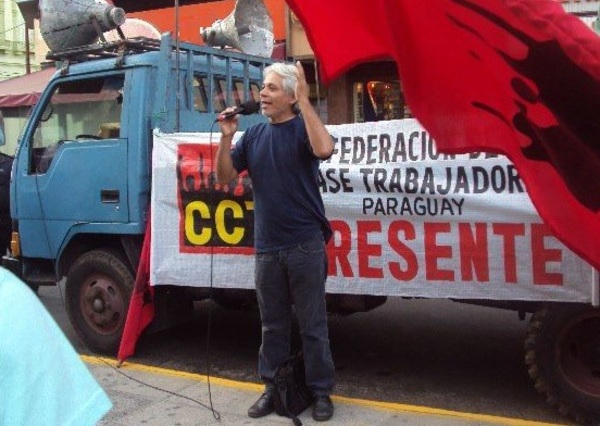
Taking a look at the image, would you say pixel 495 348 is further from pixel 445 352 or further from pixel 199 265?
pixel 199 265

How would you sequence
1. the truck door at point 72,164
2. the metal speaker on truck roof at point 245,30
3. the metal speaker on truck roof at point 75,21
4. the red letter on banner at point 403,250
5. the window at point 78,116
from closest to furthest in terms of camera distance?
1. the red letter on banner at point 403,250
2. the truck door at point 72,164
3. the window at point 78,116
4. the metal speaker on truck roof at point 75,21
5. the metal speaker on truck roof at point 245,30

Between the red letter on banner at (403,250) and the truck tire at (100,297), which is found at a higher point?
the red letter on banner at (403,250)

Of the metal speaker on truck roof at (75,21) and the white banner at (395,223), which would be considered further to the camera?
the metal speaker on truck roof at (75,21)

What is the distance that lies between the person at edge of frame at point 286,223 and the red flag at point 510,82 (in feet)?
4.02

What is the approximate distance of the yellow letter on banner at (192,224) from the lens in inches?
204

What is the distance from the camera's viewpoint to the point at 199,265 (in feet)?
17.2

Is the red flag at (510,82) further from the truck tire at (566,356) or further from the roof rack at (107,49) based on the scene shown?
the roof rack at (107,49)

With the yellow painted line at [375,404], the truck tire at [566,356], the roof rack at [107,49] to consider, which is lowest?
the yellow painted line at [375,404]

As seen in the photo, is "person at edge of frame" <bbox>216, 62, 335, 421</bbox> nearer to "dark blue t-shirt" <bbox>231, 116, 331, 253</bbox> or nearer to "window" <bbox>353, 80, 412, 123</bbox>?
"dark blue t-shirt" <bbox>231, 116, 331, 253</bbox>

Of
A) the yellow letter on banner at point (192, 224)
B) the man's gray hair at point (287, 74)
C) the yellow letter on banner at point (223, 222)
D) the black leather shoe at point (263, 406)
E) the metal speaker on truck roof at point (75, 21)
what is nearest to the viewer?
the man's gray hair at point (287, 74)

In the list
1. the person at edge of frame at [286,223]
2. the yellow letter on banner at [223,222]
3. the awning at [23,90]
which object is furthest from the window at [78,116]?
the awning at [23,90]

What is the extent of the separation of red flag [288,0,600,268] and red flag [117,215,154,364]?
9.50 ft

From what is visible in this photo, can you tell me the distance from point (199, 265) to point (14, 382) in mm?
3623

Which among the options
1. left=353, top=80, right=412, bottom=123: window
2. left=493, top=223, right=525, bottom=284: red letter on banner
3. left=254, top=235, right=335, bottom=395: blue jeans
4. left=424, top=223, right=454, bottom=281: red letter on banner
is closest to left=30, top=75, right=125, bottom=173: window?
left=254, top=235, right=335, bottom=395: blue jeans
